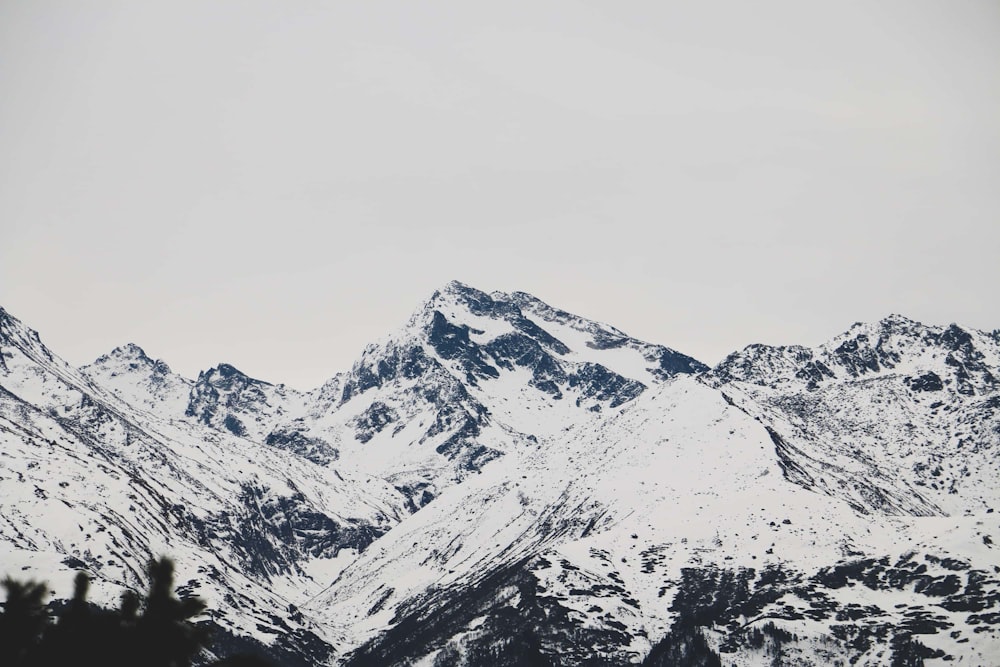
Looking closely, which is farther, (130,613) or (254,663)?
(130,613)

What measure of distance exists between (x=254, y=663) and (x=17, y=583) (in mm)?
5847

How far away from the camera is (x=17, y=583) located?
96.0ft

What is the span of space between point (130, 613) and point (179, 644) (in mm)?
1504

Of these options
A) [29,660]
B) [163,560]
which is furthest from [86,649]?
[163,560]

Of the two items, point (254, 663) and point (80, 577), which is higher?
point (80, 577)

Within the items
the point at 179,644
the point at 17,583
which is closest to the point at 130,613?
the point at 179,644

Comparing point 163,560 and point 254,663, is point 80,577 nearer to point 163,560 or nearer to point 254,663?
point 163,560

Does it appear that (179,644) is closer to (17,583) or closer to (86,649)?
(86,649)

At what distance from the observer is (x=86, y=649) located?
30.8 metres

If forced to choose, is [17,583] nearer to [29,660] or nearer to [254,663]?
[29,660]

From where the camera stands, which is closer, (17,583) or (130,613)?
(17,583)

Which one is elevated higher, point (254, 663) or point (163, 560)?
point (163, 560)

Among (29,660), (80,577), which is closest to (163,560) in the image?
(80,577)

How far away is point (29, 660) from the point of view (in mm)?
30672
